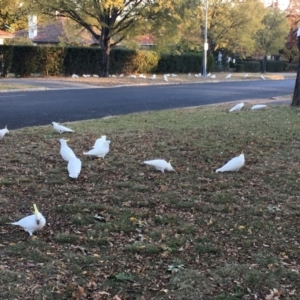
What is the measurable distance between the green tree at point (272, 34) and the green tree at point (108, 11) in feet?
103

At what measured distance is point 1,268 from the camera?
11.5 feet

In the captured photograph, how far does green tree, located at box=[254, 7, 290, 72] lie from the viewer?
57.5 m

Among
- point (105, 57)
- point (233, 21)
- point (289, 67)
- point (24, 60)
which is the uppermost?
point (233, 21)

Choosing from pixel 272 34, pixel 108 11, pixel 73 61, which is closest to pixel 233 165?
pixel 108 11

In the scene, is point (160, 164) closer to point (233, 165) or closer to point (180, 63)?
point (233, 165)

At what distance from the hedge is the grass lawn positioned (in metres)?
21.2

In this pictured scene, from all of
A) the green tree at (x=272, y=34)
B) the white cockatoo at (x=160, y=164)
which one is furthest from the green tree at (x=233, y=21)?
the white cockatoo at (x=160, y=164)

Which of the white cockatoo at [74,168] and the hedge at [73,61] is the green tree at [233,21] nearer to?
the hedge at [73,61]

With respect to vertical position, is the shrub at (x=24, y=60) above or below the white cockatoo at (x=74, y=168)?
above

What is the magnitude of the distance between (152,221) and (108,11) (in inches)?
991

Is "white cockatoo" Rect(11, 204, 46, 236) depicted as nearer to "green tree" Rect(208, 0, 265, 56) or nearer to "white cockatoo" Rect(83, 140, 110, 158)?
"white cockatoo" Rect(83, 140, 110, 158)

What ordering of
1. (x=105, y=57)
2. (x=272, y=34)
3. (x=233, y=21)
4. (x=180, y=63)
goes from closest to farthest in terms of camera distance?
(x=105, y=57), (x=180, y=63), (x=233, y=21), (x=272, y=34)

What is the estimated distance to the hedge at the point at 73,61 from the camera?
92.8 ft

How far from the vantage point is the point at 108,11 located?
1110 inches
